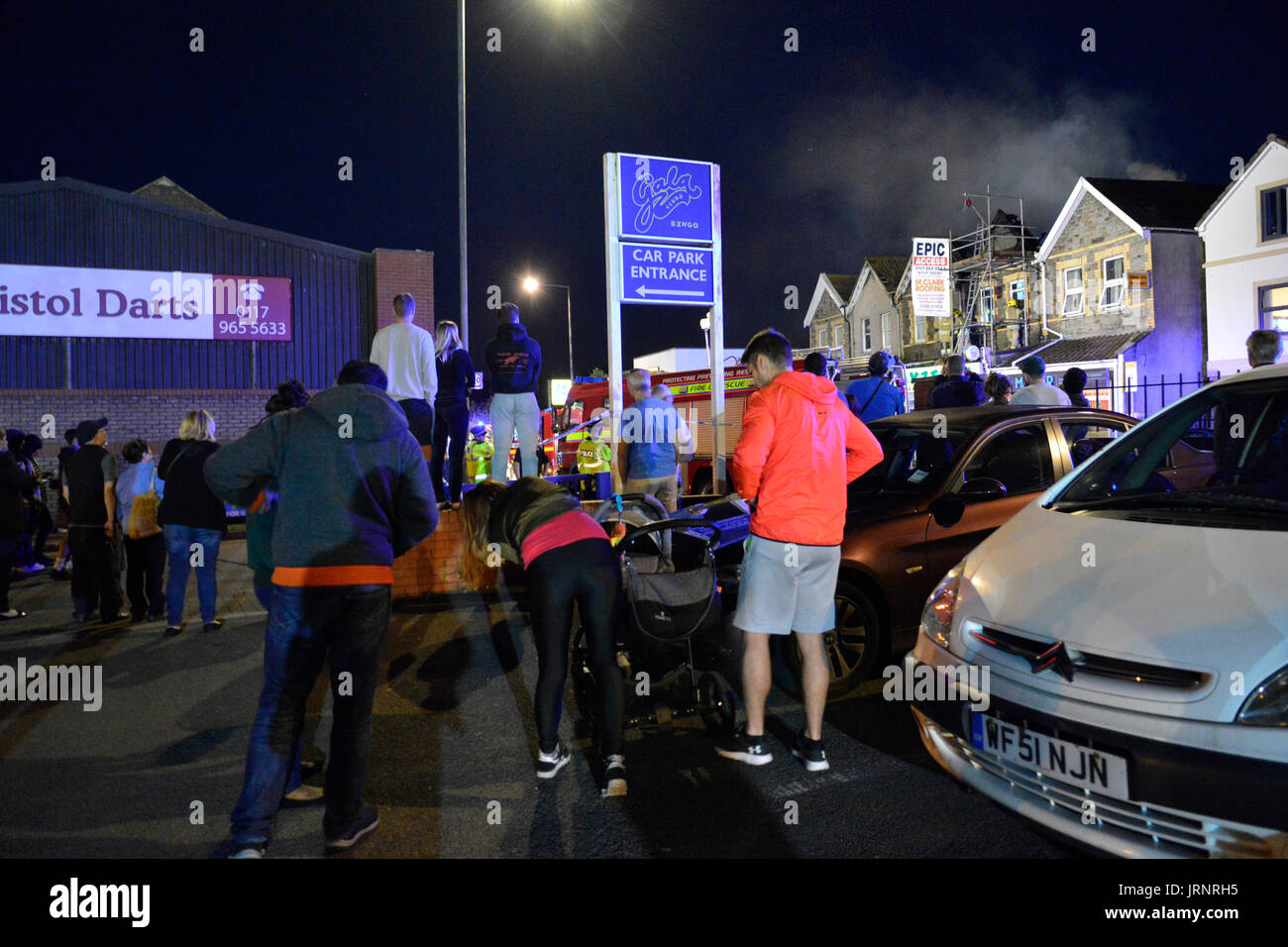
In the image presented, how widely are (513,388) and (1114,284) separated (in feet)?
87.7

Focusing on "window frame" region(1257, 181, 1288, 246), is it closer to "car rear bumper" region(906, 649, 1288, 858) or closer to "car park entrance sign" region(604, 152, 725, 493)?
"car park entrance sign" region(604, 152, 725, 493)

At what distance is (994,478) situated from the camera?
516 cm

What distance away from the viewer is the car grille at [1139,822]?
2240 millimetres

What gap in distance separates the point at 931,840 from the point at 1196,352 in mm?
29473

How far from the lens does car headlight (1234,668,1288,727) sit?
2.24 meters

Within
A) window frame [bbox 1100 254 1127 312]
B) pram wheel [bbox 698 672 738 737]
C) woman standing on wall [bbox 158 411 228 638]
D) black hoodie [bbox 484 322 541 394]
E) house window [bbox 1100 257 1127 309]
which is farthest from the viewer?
house window [bbox 1100 257 1127 309]

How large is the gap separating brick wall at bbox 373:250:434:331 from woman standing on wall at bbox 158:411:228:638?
36.3ft

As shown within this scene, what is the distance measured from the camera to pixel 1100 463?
3627mm

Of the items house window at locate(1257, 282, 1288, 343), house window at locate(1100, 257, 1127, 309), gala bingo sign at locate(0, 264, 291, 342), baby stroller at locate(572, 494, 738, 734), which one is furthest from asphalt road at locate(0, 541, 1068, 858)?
house window at locate(1100, 257, 1127, 309)

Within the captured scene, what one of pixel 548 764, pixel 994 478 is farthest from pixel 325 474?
pixel 994 478

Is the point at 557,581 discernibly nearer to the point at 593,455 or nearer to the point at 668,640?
the point at 668,640

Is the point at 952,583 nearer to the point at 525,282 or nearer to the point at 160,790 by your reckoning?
the point at 160,790

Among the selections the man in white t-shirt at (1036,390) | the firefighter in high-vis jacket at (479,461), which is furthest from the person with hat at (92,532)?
the man in white t-shirt at (1036,390)
